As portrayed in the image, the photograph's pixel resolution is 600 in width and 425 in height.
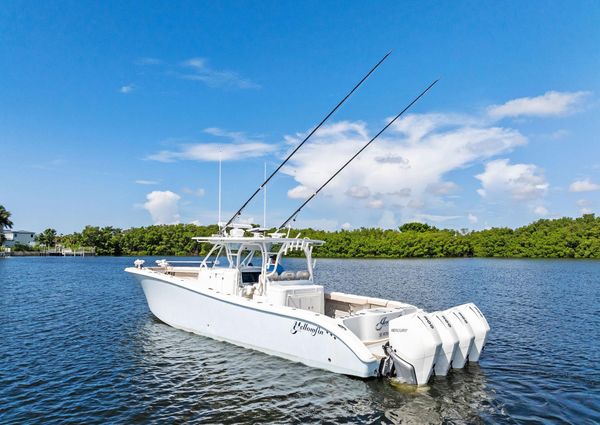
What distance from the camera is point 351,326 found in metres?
10.8

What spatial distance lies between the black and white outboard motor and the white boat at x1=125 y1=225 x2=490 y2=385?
21mm

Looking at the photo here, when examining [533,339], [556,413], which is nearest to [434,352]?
[556,413]

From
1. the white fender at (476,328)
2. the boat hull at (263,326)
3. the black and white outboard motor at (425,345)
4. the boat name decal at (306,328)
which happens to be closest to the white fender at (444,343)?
the black and white outboard motor at (425,345)

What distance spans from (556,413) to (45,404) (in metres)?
10.4

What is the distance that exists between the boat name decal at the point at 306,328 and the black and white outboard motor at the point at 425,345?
1558 millimetres

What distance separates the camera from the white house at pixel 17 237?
111 metres

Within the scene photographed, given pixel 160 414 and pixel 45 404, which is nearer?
pixel 160 414

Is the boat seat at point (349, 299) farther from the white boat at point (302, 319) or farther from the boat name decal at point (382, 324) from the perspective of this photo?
the boat name decal at point (382, 324)

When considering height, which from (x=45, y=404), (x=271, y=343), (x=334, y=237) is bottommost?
(x=45, y=404)

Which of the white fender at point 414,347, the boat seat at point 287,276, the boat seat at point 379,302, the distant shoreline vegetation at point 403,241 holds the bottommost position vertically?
the white fender at point 414,347

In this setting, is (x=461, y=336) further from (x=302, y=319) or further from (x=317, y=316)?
(x=302, y=319)

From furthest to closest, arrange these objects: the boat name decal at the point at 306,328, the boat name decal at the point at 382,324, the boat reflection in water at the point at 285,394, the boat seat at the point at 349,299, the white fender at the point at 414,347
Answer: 1. the boat seat at the point at 349,299
2. the boat name decal at the point at 382,324
3. the boat name decal at the point at 306,328
4. the white fender at the point at 414,347
5. the boat reflection in water at the point at 285,394

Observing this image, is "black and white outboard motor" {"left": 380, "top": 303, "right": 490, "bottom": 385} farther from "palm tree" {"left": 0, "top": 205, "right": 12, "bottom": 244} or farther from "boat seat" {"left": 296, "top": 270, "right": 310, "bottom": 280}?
"palm tree" {"left": 0, "top": 205, "right": 12, "bottom": 244}

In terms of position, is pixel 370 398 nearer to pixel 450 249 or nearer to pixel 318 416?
pixel 318 416
